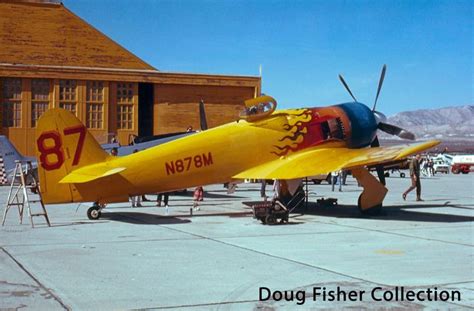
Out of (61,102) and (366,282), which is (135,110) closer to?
(61,102)

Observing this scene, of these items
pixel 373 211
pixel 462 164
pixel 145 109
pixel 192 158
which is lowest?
pixel 373 211

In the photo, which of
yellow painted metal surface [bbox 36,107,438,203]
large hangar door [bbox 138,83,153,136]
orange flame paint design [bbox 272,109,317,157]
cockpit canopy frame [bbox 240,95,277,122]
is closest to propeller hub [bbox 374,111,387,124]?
yellow painted metal surface [bbox 36,107,438,203]

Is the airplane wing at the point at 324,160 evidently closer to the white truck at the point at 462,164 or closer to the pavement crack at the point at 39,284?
the pavement crack at the point at 39,284

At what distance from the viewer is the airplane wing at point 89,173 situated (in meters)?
15.7

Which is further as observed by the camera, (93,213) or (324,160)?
(324,160)

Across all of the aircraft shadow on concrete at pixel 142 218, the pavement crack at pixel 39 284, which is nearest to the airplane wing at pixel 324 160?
the aircraft shadow on concrete at pixel 142 218

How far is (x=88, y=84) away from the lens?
47438mm

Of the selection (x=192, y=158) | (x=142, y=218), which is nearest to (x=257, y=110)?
(x=192, y=158)

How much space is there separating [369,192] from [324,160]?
5.61ft

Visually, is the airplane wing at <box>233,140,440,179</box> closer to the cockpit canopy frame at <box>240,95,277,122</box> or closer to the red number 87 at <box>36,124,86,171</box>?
the cockpit canopy frame at <box>240,95,277,122</box>

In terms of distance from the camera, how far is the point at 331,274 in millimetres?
9727

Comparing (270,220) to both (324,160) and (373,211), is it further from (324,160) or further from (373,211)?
(373,211)

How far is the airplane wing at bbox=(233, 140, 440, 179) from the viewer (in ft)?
55.0

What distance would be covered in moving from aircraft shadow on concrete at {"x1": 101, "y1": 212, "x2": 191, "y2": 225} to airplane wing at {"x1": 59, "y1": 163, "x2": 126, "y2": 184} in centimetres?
165
